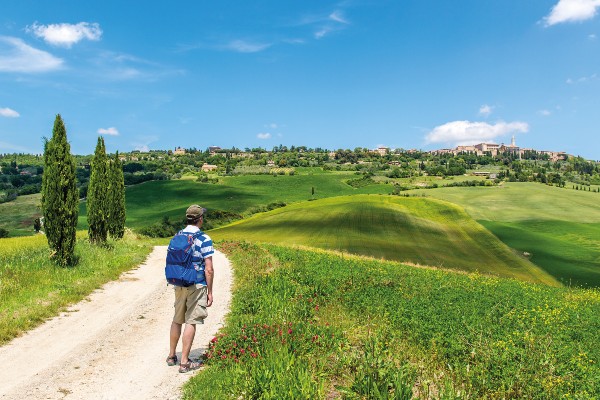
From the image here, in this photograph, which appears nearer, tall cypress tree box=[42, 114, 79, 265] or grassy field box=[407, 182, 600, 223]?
tall cypress tree box=[42, 114, 79, 265]

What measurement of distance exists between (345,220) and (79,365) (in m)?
62.8

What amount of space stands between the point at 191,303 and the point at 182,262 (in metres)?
0.96

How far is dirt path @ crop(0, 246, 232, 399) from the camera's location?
26.3ft

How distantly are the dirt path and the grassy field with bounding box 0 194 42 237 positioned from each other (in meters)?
77.8

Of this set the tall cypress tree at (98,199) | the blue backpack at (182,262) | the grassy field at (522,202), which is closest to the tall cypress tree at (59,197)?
the tall cypress tree at (98,199)

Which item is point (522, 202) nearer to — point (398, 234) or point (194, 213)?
point (398, 234)

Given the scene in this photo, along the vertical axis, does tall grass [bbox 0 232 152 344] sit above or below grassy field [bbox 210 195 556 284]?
above

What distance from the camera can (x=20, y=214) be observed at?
105 m

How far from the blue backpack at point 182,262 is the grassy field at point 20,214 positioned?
8385 cm

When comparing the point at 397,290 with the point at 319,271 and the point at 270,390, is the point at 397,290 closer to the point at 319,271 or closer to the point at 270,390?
the point at 319,271

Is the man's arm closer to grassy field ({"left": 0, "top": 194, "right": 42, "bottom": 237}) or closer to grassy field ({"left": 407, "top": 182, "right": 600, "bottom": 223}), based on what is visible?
grassy field ({"left": 0, "top": 194, "right": 42, "bottom": 237})

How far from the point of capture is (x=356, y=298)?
14.9m

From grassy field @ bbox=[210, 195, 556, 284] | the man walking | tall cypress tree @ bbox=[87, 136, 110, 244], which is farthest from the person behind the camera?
grassy field @ bbox=[210, 195, 556, 284]

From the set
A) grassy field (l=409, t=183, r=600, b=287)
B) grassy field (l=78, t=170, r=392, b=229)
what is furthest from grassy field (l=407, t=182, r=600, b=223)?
grassy field (l=78, t=170, r=392, b=229)
